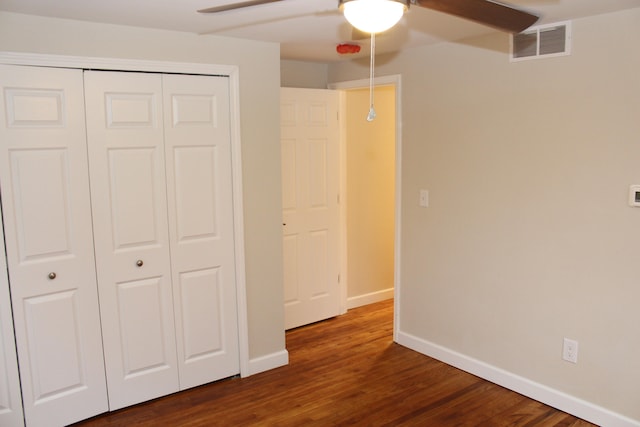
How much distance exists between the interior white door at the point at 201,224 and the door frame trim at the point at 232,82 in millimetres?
33

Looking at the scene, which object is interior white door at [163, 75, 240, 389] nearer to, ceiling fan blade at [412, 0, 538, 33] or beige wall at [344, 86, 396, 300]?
beige wall at [344, 86, 396, 300]

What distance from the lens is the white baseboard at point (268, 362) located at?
345cm

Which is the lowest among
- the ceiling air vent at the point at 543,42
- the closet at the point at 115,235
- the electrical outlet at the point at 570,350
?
the electrical outlet at the point at 570,350

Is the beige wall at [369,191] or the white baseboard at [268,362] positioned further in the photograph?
the beige wall at [369,191]

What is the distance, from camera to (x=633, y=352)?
262cm

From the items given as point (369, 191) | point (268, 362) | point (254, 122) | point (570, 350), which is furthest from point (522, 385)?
point (254, 122)

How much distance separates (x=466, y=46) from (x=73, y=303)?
2824mm

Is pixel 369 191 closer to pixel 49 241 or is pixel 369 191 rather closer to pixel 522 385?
pixel 522 385

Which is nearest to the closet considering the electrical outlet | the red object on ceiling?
the red object on ceiling

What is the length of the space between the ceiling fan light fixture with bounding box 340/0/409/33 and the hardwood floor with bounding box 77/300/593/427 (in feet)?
7.23

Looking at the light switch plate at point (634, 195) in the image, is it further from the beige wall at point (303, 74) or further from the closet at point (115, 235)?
the beige wall at point (303, 74)

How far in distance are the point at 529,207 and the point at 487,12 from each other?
1.66 metres

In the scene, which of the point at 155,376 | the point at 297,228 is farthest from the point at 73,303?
the point at 297,228

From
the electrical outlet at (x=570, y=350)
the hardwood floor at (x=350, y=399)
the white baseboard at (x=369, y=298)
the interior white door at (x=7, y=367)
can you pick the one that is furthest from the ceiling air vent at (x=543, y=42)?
the interior white door at (x=7, y=367)
